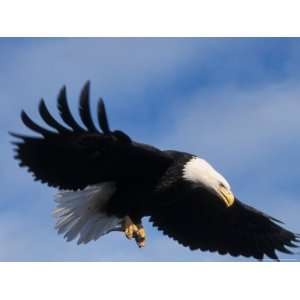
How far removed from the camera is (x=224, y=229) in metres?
6.69

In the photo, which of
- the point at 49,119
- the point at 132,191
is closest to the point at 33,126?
the point at 49,119

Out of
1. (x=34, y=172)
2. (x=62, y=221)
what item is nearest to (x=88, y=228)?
(x=62, y=221)

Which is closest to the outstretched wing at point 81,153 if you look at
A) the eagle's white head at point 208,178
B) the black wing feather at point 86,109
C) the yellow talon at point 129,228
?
the black wing feather at point 86,109

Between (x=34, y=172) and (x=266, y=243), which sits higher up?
(x=34, y=172)

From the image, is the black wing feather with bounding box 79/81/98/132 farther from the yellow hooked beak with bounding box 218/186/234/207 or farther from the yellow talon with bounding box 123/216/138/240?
the yellow hooked beak with bounding box 218/186/234/207

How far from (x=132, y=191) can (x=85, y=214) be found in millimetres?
301

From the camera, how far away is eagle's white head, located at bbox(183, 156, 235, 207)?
6059 mm

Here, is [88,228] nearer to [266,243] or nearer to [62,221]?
[62,221]

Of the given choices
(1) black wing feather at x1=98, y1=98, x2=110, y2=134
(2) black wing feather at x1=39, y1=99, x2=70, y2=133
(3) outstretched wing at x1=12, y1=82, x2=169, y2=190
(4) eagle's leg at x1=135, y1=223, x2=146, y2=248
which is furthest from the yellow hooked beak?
(2) black wing feather at x1=39, y1=99, x2=70, y2=133

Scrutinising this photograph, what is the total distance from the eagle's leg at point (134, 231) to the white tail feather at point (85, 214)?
0.16ft

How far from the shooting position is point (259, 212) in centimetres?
653
